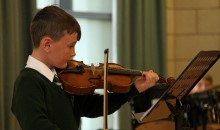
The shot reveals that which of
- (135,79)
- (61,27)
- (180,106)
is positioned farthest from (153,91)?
(61,27)

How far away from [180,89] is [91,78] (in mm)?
454

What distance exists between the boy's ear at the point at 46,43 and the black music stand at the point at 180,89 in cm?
52

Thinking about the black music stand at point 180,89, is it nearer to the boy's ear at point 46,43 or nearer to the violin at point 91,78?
the violin at point 91,78

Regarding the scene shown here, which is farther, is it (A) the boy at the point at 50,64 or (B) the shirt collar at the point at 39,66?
(B) the shirt collar at the point at 39,66

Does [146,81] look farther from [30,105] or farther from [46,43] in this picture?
[30,105]

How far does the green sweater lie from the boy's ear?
0.37 ft

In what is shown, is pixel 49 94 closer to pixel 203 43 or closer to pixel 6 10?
pixel 6 10

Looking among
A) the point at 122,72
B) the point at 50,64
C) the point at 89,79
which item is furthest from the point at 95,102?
the point at 50,64

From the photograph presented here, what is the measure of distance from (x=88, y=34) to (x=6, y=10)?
1095 mm

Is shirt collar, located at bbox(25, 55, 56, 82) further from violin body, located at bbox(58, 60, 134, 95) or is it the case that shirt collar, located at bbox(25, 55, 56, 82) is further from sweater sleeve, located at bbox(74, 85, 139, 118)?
sweater sleeve, located at bbox(74, 85, 139, 118)

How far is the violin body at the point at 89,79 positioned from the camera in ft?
6.81

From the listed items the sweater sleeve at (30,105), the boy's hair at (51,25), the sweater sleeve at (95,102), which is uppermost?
the boy's hair at (51,25)

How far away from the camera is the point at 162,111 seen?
7.04 ft

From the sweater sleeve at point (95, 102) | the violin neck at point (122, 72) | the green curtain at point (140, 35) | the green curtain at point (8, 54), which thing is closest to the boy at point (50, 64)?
the sweater sleeve at point (95, 102)
